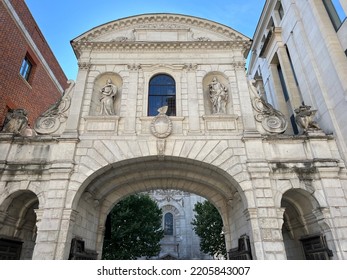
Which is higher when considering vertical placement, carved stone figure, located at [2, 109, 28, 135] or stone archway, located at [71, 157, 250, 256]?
carved stone figure, located at [2, 109, 28, 135]

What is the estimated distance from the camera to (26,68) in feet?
49.0

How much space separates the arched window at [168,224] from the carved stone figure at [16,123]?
27.6 meters

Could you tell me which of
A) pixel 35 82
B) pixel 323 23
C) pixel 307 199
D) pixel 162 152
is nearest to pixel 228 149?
pixel 162 152

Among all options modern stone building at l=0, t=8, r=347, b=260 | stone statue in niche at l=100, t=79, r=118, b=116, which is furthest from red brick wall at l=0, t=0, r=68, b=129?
stone statue in niche at l=100, t=79, r=118, b=116

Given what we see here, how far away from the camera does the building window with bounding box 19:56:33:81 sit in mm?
14422

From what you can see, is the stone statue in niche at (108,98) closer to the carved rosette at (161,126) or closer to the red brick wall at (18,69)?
the carved rosette at (161,126)

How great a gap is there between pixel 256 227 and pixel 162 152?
4397 millimetres

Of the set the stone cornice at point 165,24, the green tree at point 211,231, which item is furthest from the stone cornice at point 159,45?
the green tree at point 211,231

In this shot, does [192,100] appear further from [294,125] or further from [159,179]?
[294,125]

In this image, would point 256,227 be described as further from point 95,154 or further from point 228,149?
point 95,154

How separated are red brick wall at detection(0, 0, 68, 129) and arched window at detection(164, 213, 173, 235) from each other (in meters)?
23.7

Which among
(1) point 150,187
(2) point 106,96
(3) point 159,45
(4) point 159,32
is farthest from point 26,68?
(1) point 150,187

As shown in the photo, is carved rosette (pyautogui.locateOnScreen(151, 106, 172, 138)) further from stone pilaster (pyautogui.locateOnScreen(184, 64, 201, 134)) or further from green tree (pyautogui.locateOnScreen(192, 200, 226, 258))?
green tree (pyautogui.locateOnScreen(192, 200, 226, 258))

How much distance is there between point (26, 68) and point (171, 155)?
A: 11470mm
